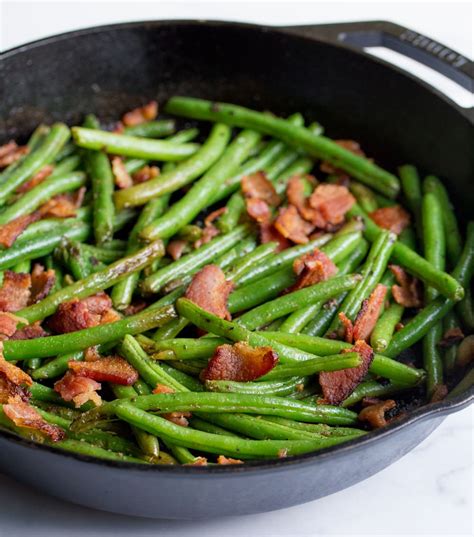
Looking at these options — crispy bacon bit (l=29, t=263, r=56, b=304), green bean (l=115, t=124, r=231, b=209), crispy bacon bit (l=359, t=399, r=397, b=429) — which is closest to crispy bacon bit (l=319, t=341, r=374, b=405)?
crispy bacon bit (l=359, t=399, r=397, b=429)

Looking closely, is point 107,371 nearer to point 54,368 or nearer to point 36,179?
point 54,368

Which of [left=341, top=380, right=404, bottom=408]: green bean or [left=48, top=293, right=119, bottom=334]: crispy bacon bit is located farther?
[left=48, top=293, right=119, bottom=334]: crispy bacon bit

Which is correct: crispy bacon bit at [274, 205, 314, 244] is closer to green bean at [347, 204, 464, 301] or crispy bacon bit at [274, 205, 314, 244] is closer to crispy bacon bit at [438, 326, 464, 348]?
green bean at [347, 204, 464, 301]

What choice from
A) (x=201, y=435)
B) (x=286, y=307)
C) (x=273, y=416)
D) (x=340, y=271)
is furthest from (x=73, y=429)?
(x=340, y=271)

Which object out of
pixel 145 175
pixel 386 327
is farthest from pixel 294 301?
pixel 145 175

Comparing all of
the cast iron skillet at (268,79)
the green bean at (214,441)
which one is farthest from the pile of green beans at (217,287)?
the cast iron skillet at (268,79)

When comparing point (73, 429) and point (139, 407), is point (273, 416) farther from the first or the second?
point (73, 429)
